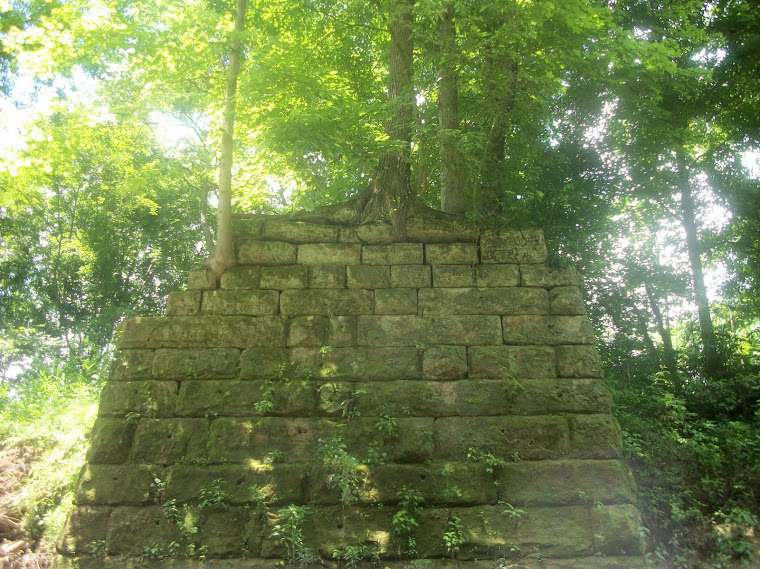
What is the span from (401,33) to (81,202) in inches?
589

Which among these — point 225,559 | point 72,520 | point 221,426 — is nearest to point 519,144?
point 221,426

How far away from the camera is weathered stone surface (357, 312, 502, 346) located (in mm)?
5230

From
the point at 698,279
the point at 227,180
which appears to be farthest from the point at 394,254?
the point at 698,279

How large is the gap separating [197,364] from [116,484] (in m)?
1.24

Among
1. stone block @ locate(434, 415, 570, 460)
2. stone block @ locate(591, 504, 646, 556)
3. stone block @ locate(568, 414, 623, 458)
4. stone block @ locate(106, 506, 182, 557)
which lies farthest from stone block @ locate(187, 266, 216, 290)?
stone block @ locate(591, 504, 646, 556)

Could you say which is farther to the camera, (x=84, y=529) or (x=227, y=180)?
(x=227, y=180)

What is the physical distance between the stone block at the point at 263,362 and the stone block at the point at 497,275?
2.16m

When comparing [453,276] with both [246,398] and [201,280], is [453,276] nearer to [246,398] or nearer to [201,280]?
[246,398]

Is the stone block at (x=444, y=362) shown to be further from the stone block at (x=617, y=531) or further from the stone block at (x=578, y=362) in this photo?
the stone block at (x=617, y=531)

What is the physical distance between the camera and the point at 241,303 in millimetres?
5406

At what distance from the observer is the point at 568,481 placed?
454 cm

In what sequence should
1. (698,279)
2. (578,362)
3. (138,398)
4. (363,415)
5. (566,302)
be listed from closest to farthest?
(363,415), (138,398), (578,362), (566,302), (698,279)

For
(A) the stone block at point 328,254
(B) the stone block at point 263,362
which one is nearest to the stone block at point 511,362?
(A) the stone block at point 328,254

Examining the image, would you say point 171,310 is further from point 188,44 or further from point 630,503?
point 630,503
